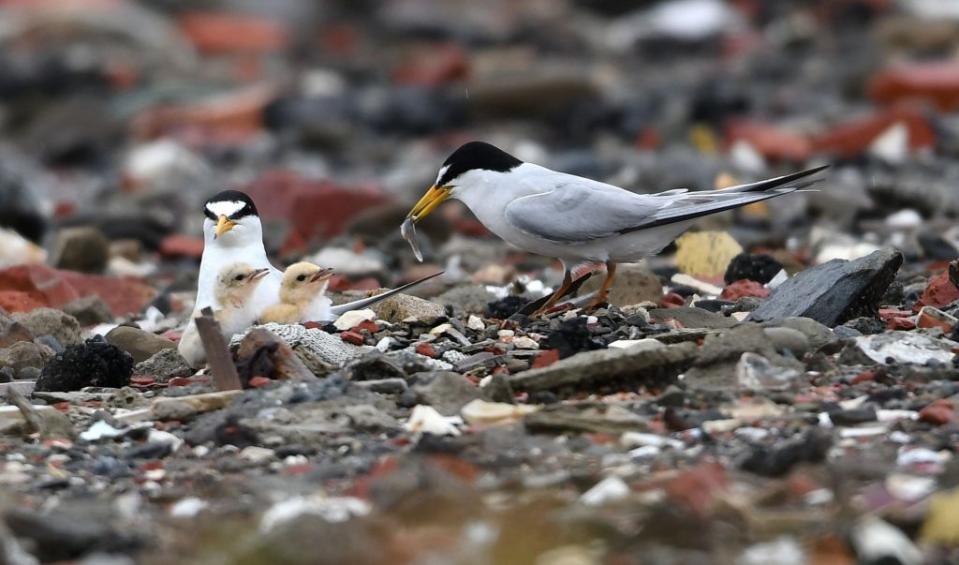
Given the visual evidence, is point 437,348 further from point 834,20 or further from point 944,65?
point 834,20

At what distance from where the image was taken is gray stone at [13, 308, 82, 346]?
695 cm

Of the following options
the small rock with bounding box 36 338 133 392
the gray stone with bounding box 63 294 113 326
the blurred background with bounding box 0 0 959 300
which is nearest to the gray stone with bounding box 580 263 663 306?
the blurred background with bounding box 0 0 959 300

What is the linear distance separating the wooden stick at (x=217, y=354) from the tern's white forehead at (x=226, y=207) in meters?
1.09

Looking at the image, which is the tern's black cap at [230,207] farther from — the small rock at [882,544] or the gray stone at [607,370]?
the small rock at [882,544]

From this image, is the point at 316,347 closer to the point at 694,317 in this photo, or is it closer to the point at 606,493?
the point at 694,317

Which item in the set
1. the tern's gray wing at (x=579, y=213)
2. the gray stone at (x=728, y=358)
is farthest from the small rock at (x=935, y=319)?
the tern's gray wing at (x=579, y=213)

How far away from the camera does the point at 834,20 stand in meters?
22.6

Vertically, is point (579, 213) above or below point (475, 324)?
above

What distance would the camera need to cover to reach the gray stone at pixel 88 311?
772 cm

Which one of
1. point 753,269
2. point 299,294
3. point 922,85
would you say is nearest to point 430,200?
point 299,294

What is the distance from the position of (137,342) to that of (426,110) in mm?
11266

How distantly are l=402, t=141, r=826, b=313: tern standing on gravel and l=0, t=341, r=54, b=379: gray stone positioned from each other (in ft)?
6.19

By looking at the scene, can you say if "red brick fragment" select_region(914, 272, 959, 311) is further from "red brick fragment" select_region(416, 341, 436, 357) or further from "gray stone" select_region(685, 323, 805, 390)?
"red brick fragment" select_region(416, 341, 436, 357)

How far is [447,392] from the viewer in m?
5.46
